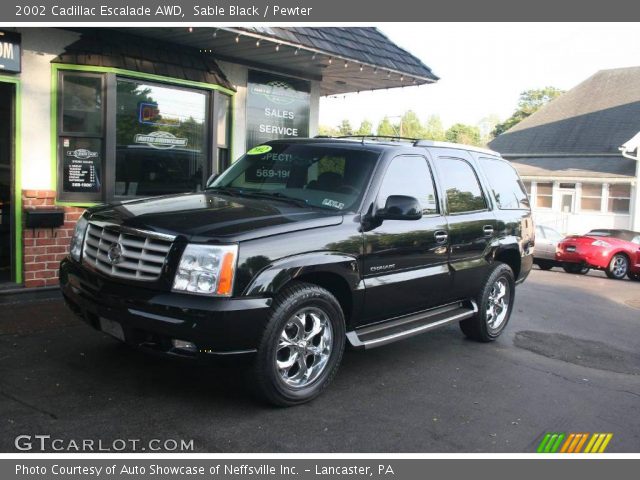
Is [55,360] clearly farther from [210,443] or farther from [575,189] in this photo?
[575,189]

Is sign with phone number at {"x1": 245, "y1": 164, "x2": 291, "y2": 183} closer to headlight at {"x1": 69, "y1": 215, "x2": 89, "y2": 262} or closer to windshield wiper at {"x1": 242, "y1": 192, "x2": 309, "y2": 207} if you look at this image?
windshield wiper at {"x1": 242, "y1": 192, "x2": 309, "y2": 207}

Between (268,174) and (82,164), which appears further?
(82,164)

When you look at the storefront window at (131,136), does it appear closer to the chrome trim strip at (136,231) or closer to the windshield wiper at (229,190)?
the windshield wiper at (229,190)

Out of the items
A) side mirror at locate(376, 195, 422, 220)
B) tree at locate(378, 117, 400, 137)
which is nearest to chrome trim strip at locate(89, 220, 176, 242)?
side mirror at locate(376, 195, 422, 220)

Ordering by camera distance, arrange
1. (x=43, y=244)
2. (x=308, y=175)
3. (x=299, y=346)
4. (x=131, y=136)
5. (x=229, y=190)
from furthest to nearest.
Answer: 1. (x=131, y=136)
2. (x=43, y=244)
3. (x=229, y=190)
4. (x=308, y=175)
5. (x=299, y=346)

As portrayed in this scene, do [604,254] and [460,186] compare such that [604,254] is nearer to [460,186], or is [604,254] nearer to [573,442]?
[460,186]

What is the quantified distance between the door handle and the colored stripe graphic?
1938 mm

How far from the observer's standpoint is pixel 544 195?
3097cm

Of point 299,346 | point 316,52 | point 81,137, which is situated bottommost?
point 299,346

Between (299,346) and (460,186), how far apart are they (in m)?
2.63

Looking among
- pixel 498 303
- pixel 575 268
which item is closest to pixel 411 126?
pixel 575 268

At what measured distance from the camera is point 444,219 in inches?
225

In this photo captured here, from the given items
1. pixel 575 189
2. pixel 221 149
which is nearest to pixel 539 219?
pixel 575 189

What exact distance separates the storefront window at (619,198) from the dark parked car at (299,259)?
2466 centimetres
